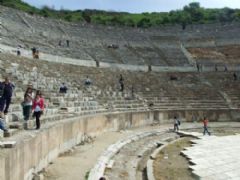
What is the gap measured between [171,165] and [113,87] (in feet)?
56.8

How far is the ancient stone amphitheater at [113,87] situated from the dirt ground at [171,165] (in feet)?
1.16

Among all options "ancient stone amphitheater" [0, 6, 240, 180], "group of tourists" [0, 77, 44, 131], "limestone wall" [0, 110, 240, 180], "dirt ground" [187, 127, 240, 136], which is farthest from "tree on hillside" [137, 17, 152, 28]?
"group of tourists" [0, 77, 44, 131]

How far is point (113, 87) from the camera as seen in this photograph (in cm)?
3375

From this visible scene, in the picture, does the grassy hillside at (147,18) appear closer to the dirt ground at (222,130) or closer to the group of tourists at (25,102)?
the dirt ground at (222,130)

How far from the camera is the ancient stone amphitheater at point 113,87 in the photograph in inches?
569

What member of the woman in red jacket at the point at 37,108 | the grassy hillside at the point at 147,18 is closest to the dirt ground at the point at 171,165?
the woman in red jacket at the point at 37,108

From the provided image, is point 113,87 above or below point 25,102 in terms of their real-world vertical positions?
above

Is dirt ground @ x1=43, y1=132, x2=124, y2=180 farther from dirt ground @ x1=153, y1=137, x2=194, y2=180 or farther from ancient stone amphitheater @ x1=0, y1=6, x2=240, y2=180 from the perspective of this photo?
dirt ground @ x1=153, y1=137, x2=194, y2=180

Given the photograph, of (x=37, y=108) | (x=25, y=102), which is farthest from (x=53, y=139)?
(x=25, y=102)

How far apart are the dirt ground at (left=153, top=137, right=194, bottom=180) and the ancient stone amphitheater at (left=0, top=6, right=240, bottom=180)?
0.35 meters

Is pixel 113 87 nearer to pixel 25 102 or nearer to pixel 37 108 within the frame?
pixel 37 108

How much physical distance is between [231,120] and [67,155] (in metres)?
21.7

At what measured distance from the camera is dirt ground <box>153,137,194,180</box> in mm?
14966

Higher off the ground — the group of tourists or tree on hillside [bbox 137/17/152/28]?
tree on hillside [bbox 137/17/152/28]
